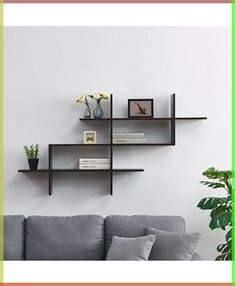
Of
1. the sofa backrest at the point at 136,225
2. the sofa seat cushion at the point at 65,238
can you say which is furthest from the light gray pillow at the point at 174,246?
the sofa seat cushion at the point at 65,238

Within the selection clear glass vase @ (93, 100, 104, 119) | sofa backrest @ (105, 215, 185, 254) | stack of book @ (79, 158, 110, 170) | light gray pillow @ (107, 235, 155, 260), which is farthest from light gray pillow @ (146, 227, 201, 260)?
clear glass vase @ (93, 100, 104, 119)

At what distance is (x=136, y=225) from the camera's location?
3600 mm

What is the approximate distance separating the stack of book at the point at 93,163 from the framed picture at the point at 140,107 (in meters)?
0.43

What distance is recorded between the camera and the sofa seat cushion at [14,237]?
3.59 m

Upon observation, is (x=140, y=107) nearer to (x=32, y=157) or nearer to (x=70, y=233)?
(x=32, y=157)

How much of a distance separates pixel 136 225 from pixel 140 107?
963 millimetres

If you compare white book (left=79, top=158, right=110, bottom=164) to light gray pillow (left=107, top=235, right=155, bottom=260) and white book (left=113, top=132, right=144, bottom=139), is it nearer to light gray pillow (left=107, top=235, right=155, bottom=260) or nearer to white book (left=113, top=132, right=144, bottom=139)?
white book (left=113, top=132, right=144, bottom=139)

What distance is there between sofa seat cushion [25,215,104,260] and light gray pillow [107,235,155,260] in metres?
0.23

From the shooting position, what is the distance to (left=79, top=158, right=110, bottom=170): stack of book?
153 inches

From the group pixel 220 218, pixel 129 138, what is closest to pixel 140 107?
pixel 129 138

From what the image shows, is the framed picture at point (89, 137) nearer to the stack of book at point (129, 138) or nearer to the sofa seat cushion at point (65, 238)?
the stack of book at point (129, 138)
